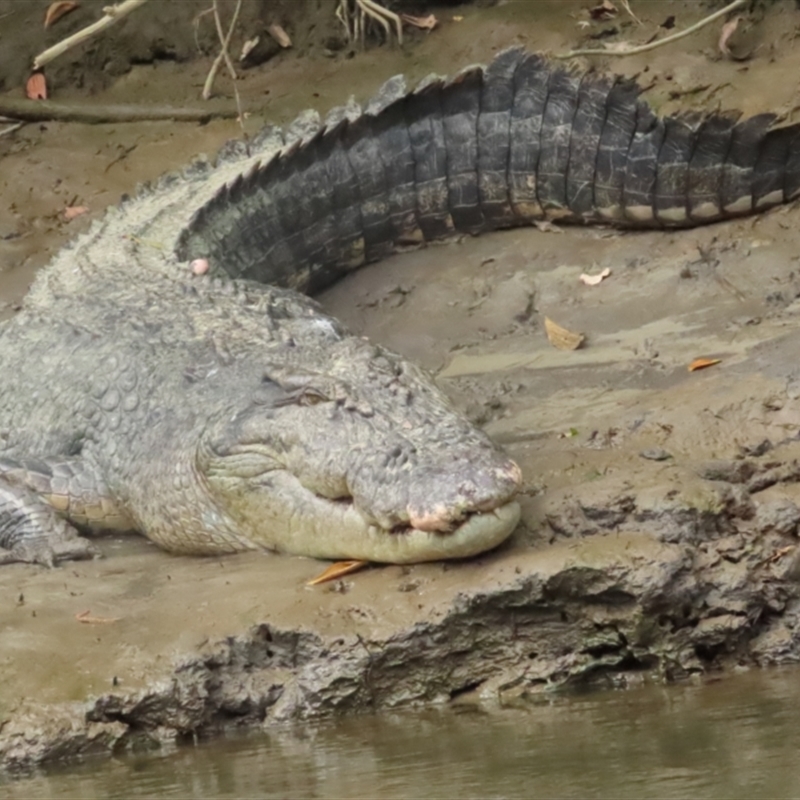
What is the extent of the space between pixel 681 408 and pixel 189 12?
465cm

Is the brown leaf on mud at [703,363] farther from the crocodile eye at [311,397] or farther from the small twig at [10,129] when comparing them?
the small twig at [10,129]

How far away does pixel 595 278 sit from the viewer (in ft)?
21.4

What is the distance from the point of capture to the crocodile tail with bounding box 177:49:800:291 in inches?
260

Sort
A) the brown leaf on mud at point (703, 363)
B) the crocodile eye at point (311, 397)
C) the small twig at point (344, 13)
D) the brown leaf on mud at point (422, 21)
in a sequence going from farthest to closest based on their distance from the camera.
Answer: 1. the brown leaf on mud at point (422, 21)
2. the small twig at point (344, 13)
3. the brown leaf on mud at point (703, 363)
4. the crocodile eye at point (311, 397)

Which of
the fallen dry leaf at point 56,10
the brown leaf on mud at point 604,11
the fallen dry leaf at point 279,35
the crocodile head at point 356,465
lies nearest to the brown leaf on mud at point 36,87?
the fallen dry leaf at point 56,10

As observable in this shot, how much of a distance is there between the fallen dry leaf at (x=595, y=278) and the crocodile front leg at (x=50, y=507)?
2303 mm

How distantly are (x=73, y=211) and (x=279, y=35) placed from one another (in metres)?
1.67

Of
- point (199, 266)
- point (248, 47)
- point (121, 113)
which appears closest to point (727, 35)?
point (248, 47)

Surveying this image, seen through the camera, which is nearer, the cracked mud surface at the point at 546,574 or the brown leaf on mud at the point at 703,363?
the cracked mud surface at the point at 546,574

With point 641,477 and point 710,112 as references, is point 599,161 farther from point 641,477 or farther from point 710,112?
point 641,477

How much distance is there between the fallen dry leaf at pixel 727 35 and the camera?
748 centimetres

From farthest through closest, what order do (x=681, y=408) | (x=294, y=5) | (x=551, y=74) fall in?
(x=294, y=5) < (x=551, y=74) < (x=681, y=408)

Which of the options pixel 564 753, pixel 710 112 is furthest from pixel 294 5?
pixel 564 753

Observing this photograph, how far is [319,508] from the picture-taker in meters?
4.54
